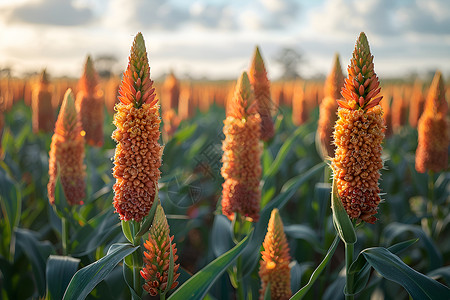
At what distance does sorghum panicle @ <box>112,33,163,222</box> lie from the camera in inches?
76.7

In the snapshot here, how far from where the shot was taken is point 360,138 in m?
1.96

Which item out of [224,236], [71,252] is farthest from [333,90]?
[71,252]

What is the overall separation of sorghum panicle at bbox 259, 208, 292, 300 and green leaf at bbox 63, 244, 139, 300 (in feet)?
2.99

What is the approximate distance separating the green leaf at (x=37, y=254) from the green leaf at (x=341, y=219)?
8.96 ft

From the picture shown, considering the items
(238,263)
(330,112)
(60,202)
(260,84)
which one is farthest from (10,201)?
(330,112)

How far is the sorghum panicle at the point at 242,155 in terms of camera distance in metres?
2.80

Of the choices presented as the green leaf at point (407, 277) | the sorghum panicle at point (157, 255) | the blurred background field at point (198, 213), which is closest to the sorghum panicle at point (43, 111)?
the blurred background field at point (198, 213)

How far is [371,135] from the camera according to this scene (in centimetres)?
195

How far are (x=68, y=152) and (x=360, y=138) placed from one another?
2.39m

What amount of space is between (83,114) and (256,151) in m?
2.81

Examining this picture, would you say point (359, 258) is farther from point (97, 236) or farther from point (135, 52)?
A: point (97, 236)

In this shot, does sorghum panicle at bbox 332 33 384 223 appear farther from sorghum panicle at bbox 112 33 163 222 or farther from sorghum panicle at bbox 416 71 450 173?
sorghum panicle at bbox 416 71 450 173

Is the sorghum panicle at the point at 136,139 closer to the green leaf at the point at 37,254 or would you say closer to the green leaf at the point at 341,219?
the green leaf at the point at 341,219

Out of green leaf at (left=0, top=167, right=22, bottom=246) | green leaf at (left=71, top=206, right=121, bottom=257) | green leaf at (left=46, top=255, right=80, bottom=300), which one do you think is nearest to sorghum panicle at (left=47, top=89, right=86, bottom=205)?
green leaf at (left=71, top=206, right=121, bottom=257)
